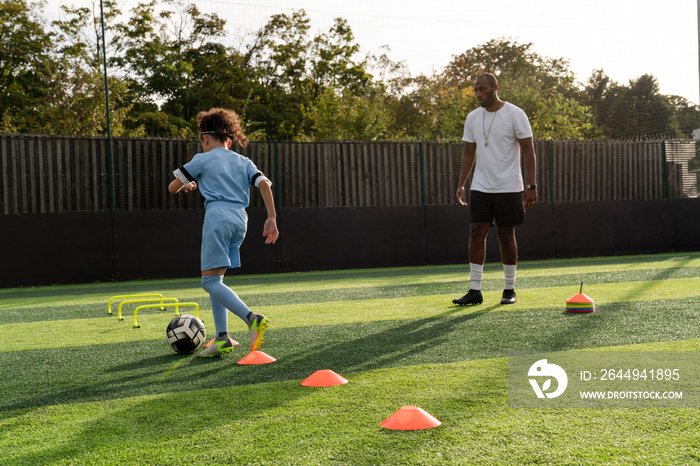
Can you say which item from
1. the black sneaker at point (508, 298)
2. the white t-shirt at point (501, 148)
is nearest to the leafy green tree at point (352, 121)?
the white t-shirt at point (501, 148)

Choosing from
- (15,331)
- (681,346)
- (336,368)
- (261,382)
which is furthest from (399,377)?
(15,331)

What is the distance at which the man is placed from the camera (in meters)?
6.39

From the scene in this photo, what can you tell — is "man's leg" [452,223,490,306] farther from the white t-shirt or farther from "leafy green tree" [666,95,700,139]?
"leafy green tree" [666,95,700,139]

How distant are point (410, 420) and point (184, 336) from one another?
2.42m

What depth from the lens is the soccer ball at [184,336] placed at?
4527 mm

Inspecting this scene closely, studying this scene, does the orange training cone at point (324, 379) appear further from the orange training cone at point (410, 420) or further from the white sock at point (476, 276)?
the white sock at point (476, 276)

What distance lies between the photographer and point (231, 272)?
13.0 meters

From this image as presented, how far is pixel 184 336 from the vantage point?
453 cm

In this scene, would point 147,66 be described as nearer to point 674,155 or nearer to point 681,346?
point 674,155

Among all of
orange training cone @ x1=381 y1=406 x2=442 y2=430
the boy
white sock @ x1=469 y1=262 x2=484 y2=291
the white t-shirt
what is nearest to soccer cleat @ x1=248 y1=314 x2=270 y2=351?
the boy

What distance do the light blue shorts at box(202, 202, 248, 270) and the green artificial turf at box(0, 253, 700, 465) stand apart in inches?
26.4

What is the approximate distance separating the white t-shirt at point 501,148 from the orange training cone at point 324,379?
3540mm

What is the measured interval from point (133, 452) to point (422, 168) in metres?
12.5

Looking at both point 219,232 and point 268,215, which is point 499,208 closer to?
point 268,215
